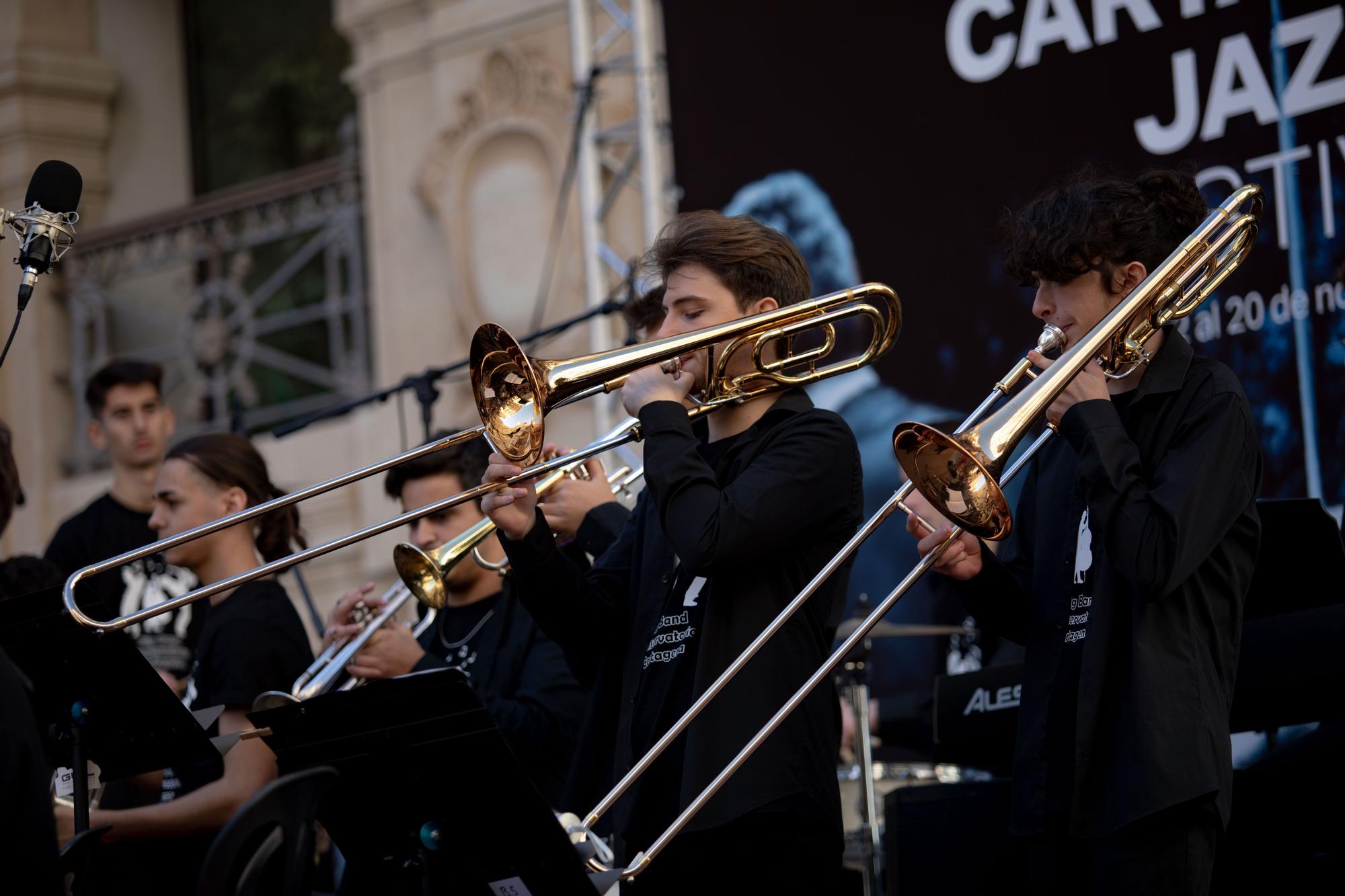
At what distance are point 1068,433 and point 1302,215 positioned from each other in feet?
8.99

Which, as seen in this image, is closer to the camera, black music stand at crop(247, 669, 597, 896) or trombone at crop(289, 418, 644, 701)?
black music stand at crop(247, 669, 597, 896)

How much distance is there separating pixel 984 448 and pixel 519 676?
1.84 meters

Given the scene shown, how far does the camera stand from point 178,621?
217 inches

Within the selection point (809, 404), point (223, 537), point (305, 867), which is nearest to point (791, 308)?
point (809, 404)

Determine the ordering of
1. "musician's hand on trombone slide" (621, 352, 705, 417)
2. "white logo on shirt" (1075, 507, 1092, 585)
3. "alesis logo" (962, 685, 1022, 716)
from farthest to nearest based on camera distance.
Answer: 1. "alesis logo" (962, 685, 1022, 716)
2. "musician's hand on trombone slide" (621, 352, 705, 417)
3. "white logo on shirt" (1075, 507, 1092, 585)

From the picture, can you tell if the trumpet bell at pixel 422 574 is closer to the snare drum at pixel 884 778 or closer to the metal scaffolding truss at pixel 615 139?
the snare drum at pixel 884 778

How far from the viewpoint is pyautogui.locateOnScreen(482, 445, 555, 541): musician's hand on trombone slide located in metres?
3.54

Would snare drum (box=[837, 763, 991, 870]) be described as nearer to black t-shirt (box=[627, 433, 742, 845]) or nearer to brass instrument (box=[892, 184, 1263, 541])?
black t-shirt (box=[627, 433, 742, 845])

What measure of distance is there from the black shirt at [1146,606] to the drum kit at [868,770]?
7.50 feet

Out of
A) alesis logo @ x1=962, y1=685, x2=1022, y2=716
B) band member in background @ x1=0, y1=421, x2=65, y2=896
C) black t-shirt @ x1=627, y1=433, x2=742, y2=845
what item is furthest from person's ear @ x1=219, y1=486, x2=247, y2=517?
band member in background @ x1=0, y1=421, x2=65, y2=896

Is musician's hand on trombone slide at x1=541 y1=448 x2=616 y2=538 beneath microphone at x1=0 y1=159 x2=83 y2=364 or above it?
beneath

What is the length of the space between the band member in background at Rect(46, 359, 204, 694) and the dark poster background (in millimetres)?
2344

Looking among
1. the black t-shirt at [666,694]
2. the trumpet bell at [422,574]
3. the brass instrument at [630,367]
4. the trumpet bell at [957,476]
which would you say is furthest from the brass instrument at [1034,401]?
the trumpet bell at [422,574]

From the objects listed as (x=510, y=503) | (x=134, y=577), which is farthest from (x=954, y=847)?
(x=134, y=577)
